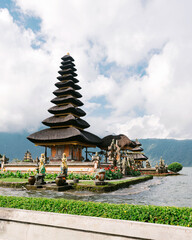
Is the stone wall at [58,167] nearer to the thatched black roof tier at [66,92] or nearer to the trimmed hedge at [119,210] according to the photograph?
the thatched black roof tier at [66,92]

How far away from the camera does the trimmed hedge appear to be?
417 centimetres

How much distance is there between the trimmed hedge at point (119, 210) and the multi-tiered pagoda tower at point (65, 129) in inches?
840

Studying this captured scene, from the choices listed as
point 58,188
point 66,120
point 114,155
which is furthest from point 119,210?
point 66,120

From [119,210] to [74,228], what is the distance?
3.46 ft

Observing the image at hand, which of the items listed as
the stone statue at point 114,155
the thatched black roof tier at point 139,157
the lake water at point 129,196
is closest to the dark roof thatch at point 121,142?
the thatched black roof tier at point 139,157

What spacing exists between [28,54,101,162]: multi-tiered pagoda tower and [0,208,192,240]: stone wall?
71.6ft

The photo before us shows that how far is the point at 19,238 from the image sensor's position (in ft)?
15.2

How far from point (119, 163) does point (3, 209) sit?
61.1 feet

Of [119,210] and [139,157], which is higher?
[139,157]

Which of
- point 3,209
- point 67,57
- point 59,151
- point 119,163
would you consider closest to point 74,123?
point 59,151

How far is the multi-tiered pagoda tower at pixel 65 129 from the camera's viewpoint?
28219 mm

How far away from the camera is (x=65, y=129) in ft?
95.7

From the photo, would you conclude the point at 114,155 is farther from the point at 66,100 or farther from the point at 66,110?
the point at 66,100

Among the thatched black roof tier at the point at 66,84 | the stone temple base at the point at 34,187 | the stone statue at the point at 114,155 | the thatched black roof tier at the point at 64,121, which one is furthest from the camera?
the thatched black roof tier at the point at 66,84
